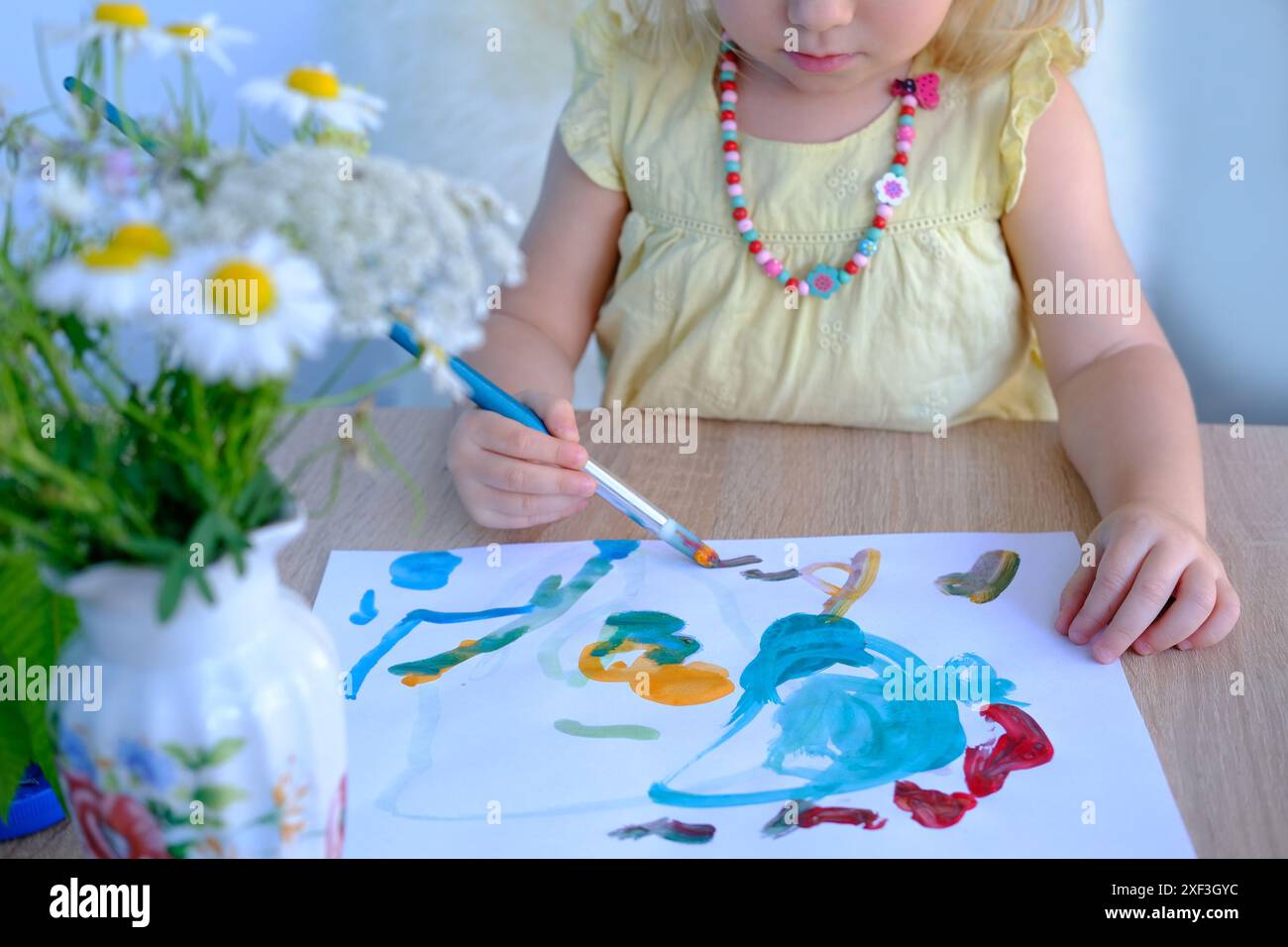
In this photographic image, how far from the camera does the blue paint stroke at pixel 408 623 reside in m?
0.63

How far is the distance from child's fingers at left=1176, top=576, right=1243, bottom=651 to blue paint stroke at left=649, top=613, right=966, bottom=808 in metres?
0.14

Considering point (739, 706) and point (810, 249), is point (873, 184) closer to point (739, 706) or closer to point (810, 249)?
point (810, 249)

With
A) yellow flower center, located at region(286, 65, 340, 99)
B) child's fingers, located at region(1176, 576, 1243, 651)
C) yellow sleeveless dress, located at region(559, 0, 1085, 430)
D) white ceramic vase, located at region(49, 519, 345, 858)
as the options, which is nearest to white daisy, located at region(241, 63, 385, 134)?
yellow flower center, located at region(286, 65, 340, 99)

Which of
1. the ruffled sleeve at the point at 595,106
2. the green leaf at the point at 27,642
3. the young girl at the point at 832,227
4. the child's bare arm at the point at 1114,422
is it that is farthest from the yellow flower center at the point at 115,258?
the ruffled sleeve at the point at 595,106

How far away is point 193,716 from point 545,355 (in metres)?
0.61

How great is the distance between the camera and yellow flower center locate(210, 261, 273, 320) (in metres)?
0.31

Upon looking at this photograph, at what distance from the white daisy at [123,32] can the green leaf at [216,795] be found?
0.21 meters

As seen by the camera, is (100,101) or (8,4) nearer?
(100,101)

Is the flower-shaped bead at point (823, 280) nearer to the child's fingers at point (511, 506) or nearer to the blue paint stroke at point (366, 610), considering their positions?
the child's fingers at point (511, 506)

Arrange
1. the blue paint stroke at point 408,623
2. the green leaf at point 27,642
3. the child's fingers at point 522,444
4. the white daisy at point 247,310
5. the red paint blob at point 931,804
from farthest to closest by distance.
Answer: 1. the child's fingers at point 522,444
2. the blue paint stroke at point 408,623
3. the red paint blob at point 931,804
4. the green leaf at point 27,642
5. the white daisy at point 247,310
